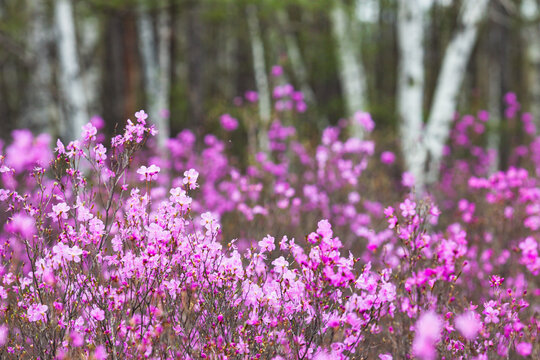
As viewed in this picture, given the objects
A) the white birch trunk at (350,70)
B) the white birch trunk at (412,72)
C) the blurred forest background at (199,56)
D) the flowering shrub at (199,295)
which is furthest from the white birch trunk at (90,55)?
the flowering shrub at (199,295)

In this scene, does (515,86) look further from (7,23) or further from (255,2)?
(7,23)

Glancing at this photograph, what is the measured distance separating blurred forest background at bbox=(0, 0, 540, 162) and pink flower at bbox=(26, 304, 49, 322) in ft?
14.3

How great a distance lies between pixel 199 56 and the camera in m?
10.5

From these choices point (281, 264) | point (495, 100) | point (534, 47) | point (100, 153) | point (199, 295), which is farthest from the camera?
point (495, 100)

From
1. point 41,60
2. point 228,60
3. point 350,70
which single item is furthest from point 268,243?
point 228,60

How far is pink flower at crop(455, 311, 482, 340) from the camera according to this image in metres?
2.00

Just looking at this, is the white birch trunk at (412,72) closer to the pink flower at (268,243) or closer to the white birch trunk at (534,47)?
the white birch trunk at (534,47)

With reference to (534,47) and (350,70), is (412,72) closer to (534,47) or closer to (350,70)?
(350,70)

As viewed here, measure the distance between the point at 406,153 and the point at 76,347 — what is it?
18.9 feet

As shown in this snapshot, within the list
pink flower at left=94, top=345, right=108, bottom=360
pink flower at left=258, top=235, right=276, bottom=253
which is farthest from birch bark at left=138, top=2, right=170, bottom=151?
pink flower at left=94, top=345, right=108, bottom=360

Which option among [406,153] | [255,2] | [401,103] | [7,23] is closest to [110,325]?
[406,153]

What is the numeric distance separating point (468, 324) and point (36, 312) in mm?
1877

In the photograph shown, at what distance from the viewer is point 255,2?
8328 millimetres

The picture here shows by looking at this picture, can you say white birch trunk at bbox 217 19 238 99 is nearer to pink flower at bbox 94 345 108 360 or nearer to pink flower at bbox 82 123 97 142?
pink flower at bbox 82 123 97 142
